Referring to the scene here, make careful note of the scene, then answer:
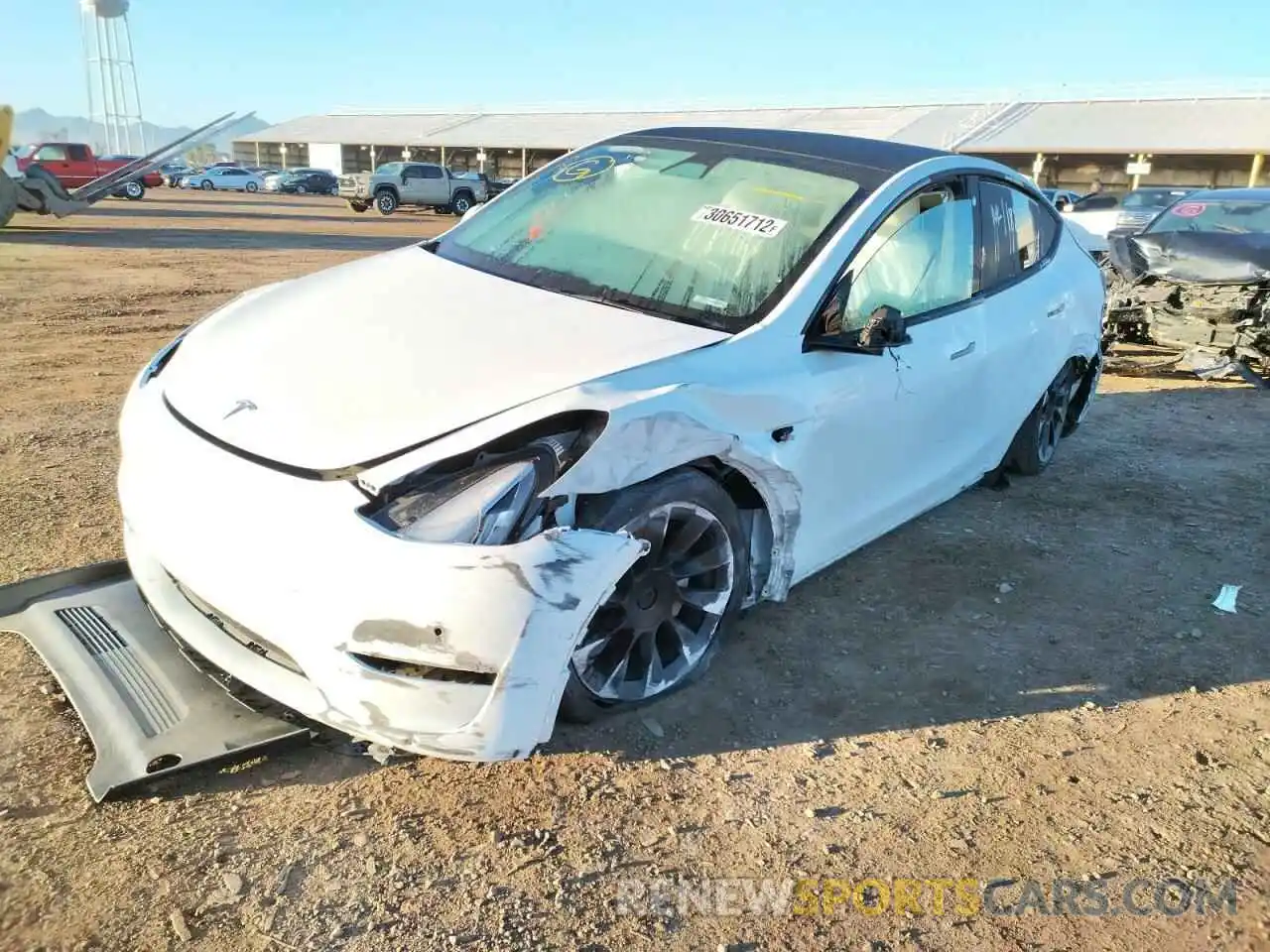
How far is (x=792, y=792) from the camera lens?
270 cm

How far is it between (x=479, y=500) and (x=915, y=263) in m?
2.23

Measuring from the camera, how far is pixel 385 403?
101 inches

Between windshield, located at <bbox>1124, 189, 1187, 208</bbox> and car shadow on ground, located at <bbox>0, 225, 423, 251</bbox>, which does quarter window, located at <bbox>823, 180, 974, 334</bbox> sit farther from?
car shadow on ground, located at <bbox>0, 225, 423, 251</bbox>

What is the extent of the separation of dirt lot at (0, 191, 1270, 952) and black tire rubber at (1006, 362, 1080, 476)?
63 cm

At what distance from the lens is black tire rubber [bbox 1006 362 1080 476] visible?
5.01 metres

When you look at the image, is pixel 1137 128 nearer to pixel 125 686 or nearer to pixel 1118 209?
pixel 1118 209

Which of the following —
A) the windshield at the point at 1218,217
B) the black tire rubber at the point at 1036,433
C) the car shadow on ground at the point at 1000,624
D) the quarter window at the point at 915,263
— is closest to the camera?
the car shadow on ground at the point at 1000,624

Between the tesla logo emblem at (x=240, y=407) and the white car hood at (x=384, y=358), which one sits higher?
the white car hood at (x=384, y=358)

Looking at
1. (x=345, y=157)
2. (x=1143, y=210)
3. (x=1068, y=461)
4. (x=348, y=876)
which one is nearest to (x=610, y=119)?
(x=345, y=157)

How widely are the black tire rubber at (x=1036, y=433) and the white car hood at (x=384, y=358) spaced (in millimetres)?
2673

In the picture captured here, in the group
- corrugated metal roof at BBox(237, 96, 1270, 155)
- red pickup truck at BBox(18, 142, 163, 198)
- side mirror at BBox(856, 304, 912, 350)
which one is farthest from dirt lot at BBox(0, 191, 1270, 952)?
corrugated metal roof at BBox(237, 96, 1270, 155)

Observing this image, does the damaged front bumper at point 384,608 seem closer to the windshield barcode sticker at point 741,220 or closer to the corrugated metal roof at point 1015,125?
the windshield barcode sticker at point 741,220

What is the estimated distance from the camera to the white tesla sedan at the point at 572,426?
7.51 feet

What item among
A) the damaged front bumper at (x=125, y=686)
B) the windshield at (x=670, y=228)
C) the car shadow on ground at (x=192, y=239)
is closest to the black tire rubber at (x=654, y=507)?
the windshield at (x=670, y=228)
